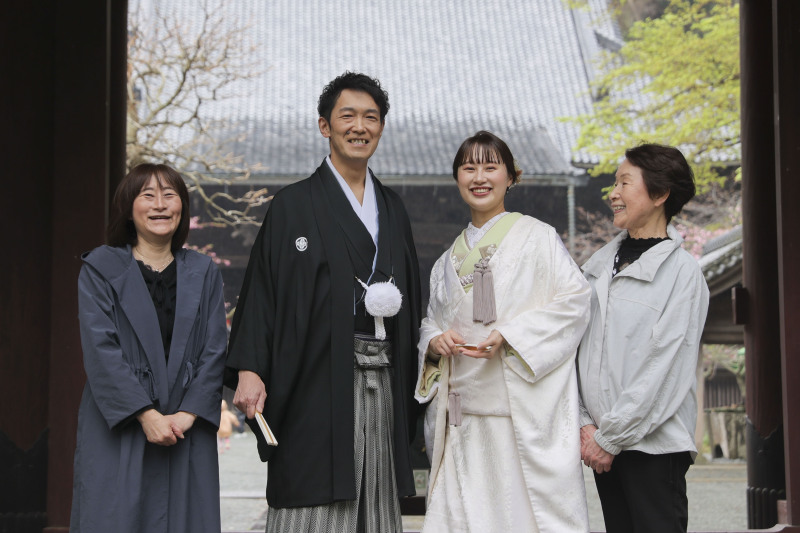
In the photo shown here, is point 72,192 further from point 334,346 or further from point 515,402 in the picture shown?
point 515,402

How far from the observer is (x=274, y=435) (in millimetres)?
3092

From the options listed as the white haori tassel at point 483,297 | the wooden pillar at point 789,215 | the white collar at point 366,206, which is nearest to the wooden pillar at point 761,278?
the wooden pillar at point 789,215

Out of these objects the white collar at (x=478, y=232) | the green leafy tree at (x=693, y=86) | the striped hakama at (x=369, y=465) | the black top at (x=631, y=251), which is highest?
the green leafy tree at (x=693, y=86)

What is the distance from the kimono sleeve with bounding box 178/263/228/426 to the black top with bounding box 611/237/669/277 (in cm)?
136

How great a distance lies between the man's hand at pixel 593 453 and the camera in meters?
3.07

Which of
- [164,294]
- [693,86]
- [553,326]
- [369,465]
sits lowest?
[369,465]

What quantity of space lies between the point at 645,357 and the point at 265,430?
4.08ft

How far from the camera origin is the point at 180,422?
9.81 ft

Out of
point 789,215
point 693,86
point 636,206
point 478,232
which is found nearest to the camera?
point 636,206

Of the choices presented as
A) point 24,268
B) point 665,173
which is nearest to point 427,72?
point 24,268

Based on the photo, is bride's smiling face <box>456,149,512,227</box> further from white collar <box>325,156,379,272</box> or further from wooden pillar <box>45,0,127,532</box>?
wooden pillar <box>45,0,127,532</box>

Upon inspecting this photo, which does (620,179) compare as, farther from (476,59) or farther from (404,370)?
(476,59)

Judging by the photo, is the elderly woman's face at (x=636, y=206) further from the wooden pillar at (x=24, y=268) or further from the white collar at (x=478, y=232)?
the wooden pillar at (x=24, y=268)

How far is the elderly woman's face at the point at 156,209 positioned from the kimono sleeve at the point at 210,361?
8.3 inches
